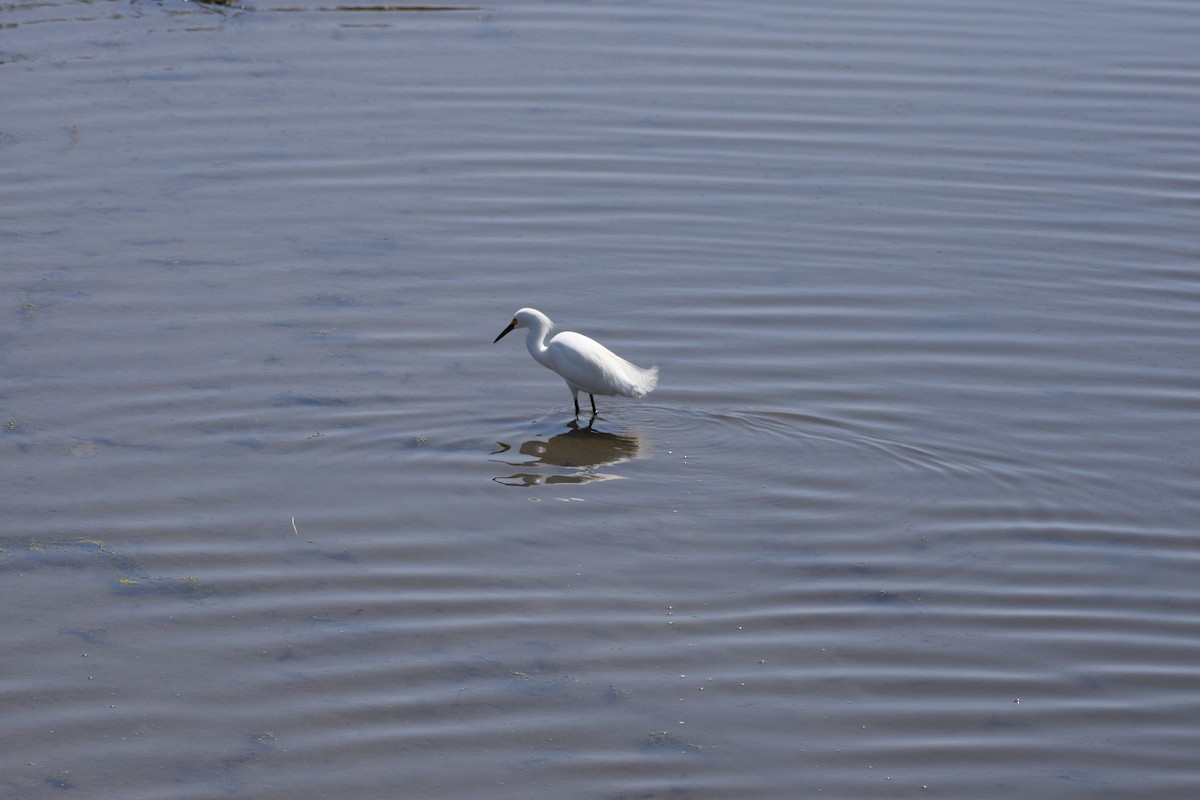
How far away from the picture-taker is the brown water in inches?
224

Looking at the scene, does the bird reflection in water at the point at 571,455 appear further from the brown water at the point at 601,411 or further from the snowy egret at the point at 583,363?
the snowy egret at the point at 583,363

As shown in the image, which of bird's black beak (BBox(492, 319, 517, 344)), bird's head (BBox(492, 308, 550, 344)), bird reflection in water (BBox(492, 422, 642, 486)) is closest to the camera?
bird reflection in water (BBox(492, 422, 642, 486))

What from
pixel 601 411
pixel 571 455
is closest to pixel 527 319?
pixel 601 411

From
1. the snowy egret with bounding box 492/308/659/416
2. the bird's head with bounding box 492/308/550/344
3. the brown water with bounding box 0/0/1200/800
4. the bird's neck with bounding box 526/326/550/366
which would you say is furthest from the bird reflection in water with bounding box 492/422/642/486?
the bird's head with bounding box 492/308/550/344

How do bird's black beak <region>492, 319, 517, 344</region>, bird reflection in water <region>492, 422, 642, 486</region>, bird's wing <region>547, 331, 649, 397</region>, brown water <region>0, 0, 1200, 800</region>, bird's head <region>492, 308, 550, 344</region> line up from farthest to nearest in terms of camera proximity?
bird's black beak <region>492, 319, 517, 344</region> → bird's head <region>492, 308, 550, 344</region> → bird's wing <region>547, 331, 649, 397</region> → bird reflection in water <region>492, 422, 642, 486</region> → brown water <region>0, 0, 1200, 800</region>

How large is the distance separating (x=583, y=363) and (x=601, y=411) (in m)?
0.69

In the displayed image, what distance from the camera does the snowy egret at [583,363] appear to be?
8.30 meters

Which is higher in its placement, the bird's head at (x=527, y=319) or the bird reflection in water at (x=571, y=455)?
the bird's head at (x=527, y=319)

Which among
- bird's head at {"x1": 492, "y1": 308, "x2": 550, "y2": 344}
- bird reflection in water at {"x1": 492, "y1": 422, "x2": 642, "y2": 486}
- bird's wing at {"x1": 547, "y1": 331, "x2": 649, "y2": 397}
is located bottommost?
bird reflection in water at {"x1": 492, "y1": 422, "x2": 642, "y2": 486}

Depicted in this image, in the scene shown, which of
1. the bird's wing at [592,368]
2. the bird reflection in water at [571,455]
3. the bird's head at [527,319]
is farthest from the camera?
the bird's head at [527,319]

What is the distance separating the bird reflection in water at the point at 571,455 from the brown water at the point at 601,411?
4cm

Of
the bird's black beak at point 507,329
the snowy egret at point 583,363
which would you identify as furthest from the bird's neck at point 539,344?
the bird's black beak at point 507,329

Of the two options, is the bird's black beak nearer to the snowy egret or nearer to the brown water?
the snowy egret

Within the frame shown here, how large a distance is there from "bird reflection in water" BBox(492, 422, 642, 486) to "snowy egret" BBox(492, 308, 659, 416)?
26 cm
